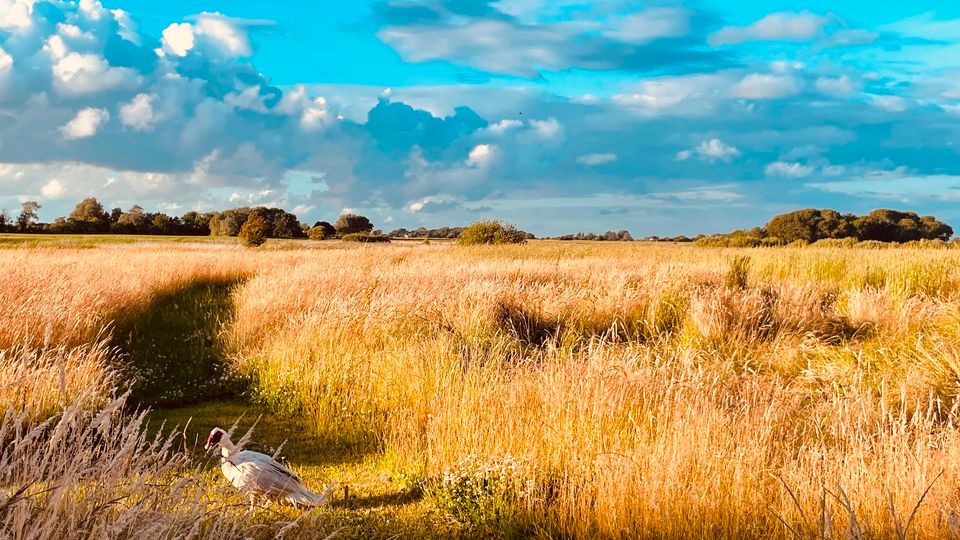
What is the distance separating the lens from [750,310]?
9.63 metres

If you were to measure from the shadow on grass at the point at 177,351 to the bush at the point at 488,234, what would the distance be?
51.4ft

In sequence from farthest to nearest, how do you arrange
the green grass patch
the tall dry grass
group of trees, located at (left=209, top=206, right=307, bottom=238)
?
group of trees, located at (left=209, top=206, right=307, bottom=238) → the green grass patch → the tall dry grass

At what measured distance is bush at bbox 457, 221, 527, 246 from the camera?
94.3ft

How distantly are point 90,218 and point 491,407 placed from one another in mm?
66560

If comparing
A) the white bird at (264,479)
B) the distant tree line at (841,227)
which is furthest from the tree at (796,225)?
the white bird at (264,479)


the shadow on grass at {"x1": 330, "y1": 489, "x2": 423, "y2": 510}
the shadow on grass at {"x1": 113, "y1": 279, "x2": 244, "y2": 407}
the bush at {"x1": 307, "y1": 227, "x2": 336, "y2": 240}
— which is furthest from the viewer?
the bush at {"x1": 307, "y1": 227, "x2": 336, "y2": 240}

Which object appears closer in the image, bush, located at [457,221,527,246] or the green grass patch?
the green grass patch

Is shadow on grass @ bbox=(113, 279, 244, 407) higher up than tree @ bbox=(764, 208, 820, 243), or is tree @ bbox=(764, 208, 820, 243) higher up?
tree @ bbox=(764, 208, 820, 243)

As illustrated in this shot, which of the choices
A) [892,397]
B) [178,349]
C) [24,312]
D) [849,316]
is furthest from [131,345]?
[849,316]

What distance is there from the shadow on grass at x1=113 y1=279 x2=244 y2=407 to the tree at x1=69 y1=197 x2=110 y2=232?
54.6m

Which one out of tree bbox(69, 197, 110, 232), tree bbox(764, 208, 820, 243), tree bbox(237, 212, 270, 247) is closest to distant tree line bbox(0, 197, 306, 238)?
tree bbox(69, 197, 110, 232)

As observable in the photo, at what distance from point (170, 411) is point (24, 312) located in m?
2.60

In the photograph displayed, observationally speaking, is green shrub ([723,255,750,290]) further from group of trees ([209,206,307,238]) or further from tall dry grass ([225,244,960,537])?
group of trees ([209,206,307,238])

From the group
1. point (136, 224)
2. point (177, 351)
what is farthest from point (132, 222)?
point (177, 351)
